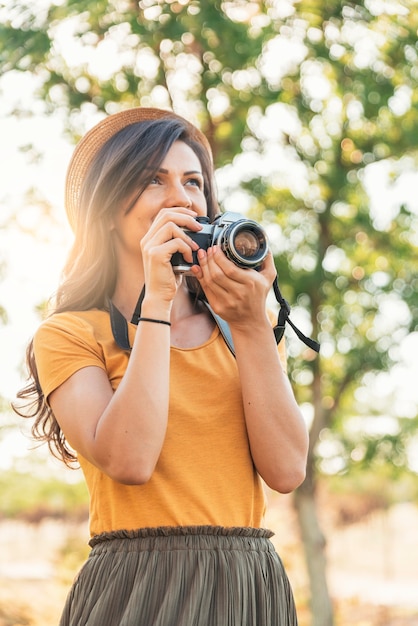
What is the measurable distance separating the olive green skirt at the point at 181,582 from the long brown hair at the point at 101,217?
0.39 meters

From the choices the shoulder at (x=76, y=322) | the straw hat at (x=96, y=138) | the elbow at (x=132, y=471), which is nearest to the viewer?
the elbow at (x=132, y=471)

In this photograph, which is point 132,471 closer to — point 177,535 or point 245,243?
point 177,535

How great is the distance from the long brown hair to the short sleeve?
127mm

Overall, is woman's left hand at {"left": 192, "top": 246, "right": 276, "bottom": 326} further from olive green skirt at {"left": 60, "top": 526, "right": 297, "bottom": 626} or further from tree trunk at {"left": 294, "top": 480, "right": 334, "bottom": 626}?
tree trunk at {"left": 294, "top": 480, "right": 334, "bottom": 626}

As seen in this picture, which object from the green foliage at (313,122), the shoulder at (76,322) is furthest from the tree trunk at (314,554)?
the shoulder at (76,322)

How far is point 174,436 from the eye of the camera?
183cm

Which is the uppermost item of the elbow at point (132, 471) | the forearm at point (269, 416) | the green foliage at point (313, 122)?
the elbow at point (132, 471)

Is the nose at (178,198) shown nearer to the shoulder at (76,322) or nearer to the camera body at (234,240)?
the camera body at (234,240)

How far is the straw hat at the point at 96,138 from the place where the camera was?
2230 millimetres

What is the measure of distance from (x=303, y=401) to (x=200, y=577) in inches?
245

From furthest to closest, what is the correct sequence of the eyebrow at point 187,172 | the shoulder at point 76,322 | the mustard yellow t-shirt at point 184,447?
the eyebrow at point 187,172
the shoulder at point 76,322
the mustard yellow t-shirt at point 184,447

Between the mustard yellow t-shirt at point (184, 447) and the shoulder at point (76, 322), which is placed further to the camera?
the shoulder at point (76, 322)

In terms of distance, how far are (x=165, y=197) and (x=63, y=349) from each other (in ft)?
1.32

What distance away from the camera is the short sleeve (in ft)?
6.08
